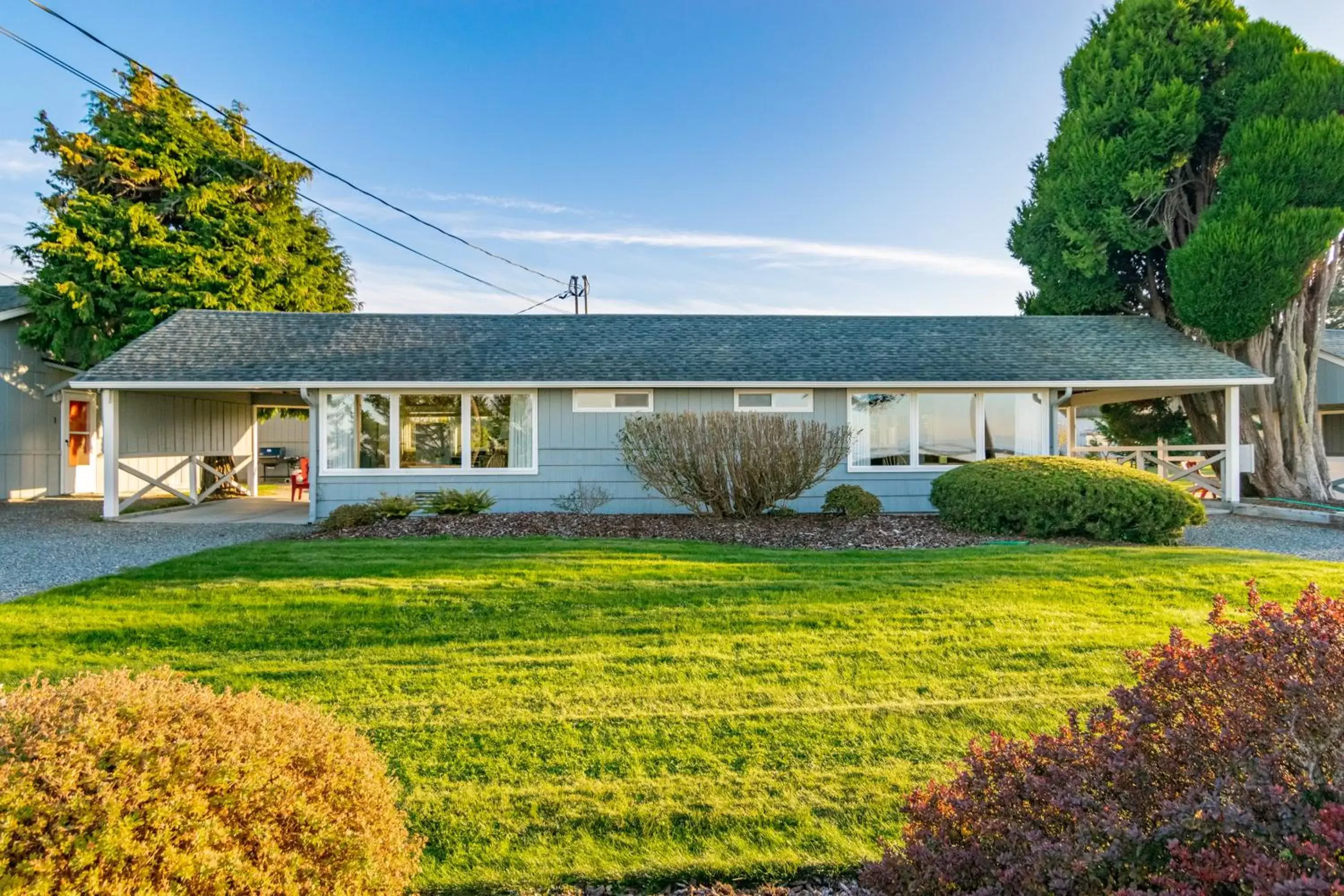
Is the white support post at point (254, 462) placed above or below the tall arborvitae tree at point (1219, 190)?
below

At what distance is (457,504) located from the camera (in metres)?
10.3

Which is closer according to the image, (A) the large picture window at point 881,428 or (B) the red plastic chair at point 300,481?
(A) the large picture window at point 881,428

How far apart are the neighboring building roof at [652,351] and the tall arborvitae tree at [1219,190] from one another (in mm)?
1509

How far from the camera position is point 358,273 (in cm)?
2495

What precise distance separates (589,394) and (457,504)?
3024 mm

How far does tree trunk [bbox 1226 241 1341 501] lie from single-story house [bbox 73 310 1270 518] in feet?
6.70

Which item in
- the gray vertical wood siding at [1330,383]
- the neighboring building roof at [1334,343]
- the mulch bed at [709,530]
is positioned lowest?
the mulch bed at [709,530]

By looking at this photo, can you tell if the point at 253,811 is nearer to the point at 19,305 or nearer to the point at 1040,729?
the point at 1040,729

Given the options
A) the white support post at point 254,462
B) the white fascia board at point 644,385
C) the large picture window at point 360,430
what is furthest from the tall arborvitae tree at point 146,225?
the large picture window at point 360,430

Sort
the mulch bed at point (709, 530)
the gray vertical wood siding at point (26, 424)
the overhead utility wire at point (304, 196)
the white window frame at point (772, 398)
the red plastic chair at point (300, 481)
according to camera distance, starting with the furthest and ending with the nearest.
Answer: the gray vertical wood siding at point (26, 424), the red plastic chair at point (300, 481), the white window frame at point (772, 398), the overhead utility wire at point (304, 196), the mulch bed at point (709, 530)

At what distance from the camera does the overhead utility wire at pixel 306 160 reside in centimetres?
973

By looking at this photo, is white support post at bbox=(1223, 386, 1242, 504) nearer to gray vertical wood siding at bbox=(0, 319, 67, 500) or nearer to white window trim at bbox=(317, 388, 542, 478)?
white window trim at bbox=(317, 388, 542, 478)

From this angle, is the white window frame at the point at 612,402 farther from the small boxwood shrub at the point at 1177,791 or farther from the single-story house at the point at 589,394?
the small boxwood shrub at the point at 1177,791

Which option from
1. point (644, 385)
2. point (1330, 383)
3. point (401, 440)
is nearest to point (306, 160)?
point (401, 440)
